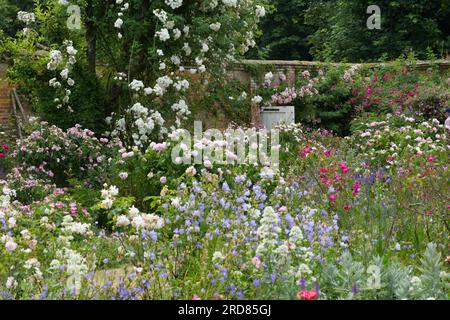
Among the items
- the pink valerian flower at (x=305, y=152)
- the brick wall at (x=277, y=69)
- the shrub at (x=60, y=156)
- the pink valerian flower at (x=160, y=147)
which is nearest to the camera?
the pink valerian flower at (x=160, y=147)

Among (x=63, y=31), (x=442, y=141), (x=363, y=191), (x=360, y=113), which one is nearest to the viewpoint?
A: (x=363, y=191)

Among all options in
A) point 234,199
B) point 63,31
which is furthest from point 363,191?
point 63,31

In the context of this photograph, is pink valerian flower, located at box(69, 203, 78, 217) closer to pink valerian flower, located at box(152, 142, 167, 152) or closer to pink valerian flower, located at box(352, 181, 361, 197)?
pink valerian flower, located at box(152, 142, 167, 152)

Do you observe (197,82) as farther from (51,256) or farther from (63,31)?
(51,256)

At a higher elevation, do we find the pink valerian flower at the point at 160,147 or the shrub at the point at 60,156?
the pink valerian flower at the point at 160,147

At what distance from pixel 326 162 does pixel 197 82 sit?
14.0ft

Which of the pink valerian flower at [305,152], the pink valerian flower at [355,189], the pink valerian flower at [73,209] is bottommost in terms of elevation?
the pink valerian flower at [73,209]

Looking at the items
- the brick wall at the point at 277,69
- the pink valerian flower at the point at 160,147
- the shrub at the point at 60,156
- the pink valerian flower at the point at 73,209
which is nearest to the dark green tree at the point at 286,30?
the brick wall at the point at 277,69

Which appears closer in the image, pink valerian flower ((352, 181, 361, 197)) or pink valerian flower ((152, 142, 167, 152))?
pink valerian flower ((352, 181, 361, 197))

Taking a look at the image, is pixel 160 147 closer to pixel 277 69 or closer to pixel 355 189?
pixel 355 189

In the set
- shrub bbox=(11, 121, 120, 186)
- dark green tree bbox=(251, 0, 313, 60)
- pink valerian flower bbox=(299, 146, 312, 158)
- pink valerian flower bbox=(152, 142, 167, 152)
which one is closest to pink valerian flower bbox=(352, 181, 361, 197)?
pink valerian flower bbox=(152, 142, 167, 152)

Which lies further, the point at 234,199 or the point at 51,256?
the point at 234,199

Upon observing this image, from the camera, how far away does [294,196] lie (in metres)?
5.49

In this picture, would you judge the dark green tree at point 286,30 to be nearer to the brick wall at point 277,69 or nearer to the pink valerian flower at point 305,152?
the brick wall at point 277,69
